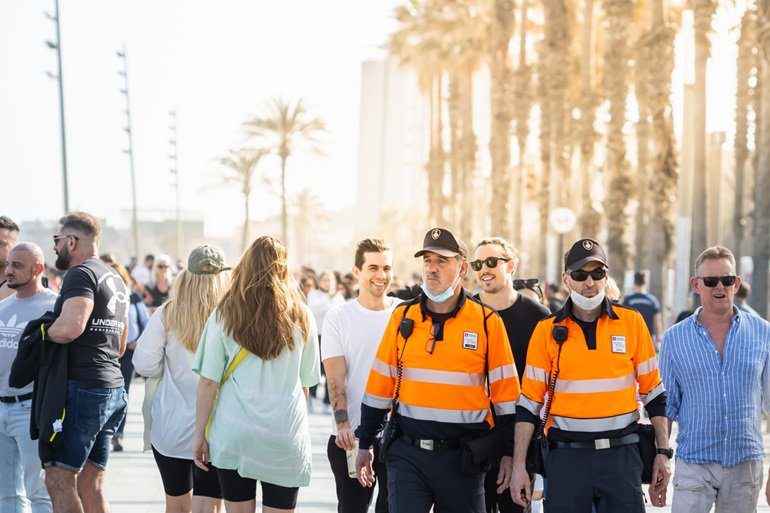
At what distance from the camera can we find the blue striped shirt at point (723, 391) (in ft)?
21.1

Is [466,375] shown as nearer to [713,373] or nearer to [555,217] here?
[713,373]

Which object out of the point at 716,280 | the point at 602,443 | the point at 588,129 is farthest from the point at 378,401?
the point at 588,129

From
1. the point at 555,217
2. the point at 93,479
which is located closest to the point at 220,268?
the point at 93,479

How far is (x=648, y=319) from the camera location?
1731 centimetres

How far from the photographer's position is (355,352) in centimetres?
737

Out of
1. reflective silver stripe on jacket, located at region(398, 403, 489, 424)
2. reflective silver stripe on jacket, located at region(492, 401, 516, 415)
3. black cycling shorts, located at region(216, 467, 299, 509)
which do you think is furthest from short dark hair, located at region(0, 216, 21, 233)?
reflective silver stripe on jacket, located at region(492, 401, 516, 415)

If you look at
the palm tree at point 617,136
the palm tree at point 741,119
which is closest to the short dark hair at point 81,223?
the palm tree at point 617,136

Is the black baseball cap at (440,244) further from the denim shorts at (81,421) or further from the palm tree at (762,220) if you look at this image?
the palm tree at (762,220)

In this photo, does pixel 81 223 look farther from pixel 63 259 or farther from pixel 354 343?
pixel 354 343

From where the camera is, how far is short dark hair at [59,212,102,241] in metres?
7.21

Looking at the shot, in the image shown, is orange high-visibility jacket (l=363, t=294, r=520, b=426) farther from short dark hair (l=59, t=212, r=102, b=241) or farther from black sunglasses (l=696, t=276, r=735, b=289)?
short dark hair (l=59, t=212, r=102, b=241)

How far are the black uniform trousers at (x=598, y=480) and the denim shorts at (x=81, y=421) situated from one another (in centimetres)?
265

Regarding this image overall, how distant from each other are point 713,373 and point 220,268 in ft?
9.11

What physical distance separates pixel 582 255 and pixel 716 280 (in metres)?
0.92
